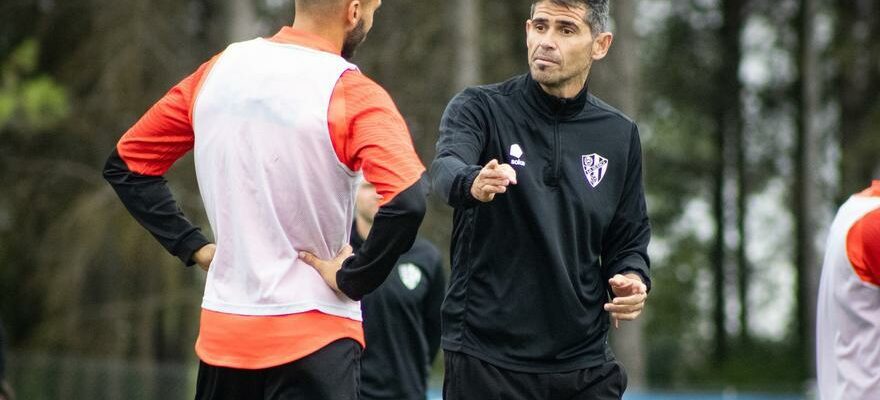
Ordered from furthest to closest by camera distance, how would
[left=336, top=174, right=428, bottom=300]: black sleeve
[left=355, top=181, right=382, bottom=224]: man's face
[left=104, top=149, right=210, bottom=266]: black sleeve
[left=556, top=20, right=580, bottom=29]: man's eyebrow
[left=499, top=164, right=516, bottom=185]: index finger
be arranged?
[left=355, top=181, right=382, bottom=224]: man's face, [left=556, top=20, right=580, bottom=29]: man's eyebrow, [left=104, top=149, right=210, bottom=266]: black sleeve, [left=499, top=164, right=516, bottom=185]: index finger, [left=336, top=174, right=428, bottom=300]: black sleeve

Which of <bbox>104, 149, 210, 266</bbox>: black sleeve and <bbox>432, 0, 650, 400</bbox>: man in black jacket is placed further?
<bbox>432, 0, 650, 400</bbox>: man in black jacket

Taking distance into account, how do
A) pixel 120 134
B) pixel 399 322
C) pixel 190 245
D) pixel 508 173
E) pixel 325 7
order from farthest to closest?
pixel 120 134
pixel 399 322
pixel 190 245
pixel 325 7
pixel 508 173

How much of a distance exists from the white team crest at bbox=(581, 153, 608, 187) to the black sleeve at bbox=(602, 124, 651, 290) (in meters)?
0.14

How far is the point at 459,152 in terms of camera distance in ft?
16.4

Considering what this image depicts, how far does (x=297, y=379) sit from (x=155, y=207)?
91cm

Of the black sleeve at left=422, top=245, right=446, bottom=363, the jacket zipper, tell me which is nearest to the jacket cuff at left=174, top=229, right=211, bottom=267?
the jacket zipper

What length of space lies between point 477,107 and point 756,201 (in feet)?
117

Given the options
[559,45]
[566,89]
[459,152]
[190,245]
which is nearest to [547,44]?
[559,45]

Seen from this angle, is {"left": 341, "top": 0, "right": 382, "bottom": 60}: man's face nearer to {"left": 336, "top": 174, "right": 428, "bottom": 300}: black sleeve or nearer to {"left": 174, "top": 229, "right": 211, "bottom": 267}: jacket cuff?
{"left": 336, "top": 174, "right": 428, "bottom": 300}: black sleeve

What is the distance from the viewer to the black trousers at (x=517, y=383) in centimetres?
509

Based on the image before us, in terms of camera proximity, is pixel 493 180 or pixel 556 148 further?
pixel 556 148

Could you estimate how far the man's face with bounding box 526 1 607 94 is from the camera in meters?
5.29

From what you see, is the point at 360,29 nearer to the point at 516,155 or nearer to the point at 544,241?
the point at 516,155

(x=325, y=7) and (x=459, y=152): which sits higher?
(x=325, y=7)
